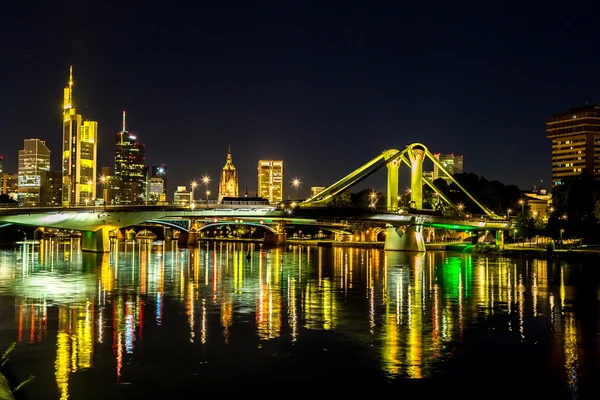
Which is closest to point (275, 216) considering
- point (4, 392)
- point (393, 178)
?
point (393, 178)

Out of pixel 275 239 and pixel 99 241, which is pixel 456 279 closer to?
pixel 99 241

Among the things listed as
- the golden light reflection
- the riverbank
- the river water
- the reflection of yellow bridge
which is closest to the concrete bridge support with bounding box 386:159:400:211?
the reflection of yellow bridge

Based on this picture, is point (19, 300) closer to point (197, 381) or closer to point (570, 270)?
point (197, 381)

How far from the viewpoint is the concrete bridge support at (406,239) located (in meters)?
124

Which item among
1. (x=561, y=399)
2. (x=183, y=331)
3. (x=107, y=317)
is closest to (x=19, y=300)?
(x=107, y=317)

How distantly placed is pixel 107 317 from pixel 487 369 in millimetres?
19507

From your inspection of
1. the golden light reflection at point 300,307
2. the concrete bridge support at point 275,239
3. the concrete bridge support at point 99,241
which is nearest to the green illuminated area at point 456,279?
the golden light reflection at point 300,307

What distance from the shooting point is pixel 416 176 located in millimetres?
134375

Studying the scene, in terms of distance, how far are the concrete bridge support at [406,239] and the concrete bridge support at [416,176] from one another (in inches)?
264

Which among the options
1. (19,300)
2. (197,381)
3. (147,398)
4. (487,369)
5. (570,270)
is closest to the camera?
(147,398)

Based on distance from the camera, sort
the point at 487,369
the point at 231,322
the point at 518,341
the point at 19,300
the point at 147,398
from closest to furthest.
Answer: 1. the point at 147,398
2. the point at 487,369
3. the point at 518,341
4. the point at 231,322
5. the point at 19,300

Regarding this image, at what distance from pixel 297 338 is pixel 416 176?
10523 centimetres

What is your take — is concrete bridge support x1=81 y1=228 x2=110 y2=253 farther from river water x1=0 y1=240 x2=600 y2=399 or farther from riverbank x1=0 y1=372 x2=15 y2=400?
riverbank x1=0 y1=372 x2=15 y2=400

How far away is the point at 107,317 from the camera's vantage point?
37.6m
